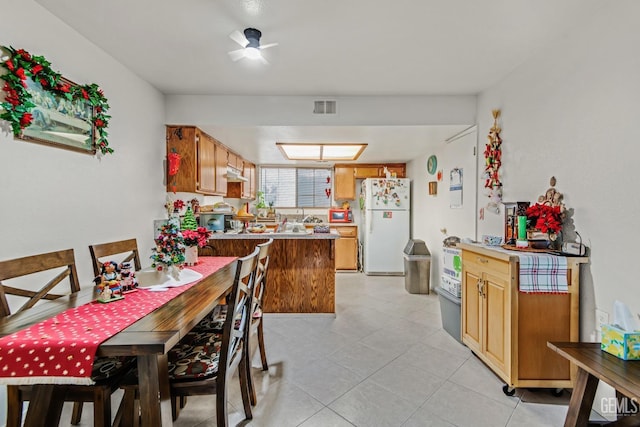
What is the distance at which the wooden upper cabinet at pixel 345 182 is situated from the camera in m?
5.78

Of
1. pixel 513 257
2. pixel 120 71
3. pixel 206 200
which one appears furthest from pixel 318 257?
pixel 120 71

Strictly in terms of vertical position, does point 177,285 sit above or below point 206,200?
below

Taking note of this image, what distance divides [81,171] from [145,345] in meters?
1.68

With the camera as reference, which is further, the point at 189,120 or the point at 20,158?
the point at 189,120

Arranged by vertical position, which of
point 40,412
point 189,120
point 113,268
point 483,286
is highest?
point 189,120

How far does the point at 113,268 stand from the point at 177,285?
348 millimetres

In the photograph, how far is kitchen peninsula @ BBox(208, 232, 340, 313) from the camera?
3266 mm

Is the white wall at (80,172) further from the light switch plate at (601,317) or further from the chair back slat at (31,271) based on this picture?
the light switch plate at (601,317)

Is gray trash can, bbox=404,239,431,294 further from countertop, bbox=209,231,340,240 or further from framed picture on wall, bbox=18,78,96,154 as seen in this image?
framed picture on wall, bbox=18,78,96,154

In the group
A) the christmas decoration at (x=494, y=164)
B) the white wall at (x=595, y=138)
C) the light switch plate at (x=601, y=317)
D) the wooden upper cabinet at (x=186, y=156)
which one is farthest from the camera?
the wooden upper cabinet at (x=186, y=156)

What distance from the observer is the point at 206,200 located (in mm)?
4477

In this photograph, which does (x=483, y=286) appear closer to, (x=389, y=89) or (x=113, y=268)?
(x=389, y=89)

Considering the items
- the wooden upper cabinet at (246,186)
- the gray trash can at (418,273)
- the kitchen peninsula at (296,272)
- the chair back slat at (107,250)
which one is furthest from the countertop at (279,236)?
the wooden upper cabinet at (246,186)

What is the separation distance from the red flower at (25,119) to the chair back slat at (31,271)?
749mm
